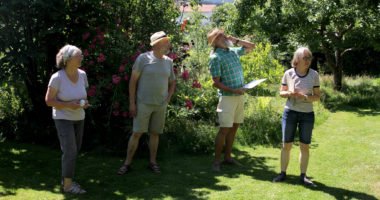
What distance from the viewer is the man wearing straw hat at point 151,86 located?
5.07 metres

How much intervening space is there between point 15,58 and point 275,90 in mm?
7173

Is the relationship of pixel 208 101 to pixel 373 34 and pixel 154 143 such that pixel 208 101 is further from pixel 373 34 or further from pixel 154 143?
pixel 373 34

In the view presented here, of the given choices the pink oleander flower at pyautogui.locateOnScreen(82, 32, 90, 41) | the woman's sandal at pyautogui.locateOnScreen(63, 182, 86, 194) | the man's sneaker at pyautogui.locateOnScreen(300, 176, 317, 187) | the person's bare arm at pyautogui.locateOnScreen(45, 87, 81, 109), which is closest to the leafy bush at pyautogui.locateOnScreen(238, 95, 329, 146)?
the man's sneaker at pyautogui.locateOnScreen(300, 176, 317, 187)

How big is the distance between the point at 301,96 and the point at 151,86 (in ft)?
5.43

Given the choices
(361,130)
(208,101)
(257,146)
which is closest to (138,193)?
(257,146)

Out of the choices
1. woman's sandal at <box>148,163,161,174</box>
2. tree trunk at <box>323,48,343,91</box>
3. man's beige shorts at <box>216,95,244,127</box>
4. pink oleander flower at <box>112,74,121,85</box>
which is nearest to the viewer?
man's beige shorts at <box>216,95,244,127</box>

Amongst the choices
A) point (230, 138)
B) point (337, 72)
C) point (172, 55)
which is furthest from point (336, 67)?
point (230, 138)

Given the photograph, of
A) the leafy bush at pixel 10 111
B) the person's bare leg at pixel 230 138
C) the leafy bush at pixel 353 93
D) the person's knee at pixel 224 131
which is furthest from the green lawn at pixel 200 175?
the leafy bush at pixel 353 93

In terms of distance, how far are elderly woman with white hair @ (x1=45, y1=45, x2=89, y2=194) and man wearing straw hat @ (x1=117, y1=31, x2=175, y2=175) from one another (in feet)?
2.33

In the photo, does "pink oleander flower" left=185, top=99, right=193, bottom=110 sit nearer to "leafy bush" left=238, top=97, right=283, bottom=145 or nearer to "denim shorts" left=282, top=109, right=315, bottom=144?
"leafy bush" left=238, top=97, right=283, bottom=145

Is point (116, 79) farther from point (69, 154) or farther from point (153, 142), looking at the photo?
point (69, 154)

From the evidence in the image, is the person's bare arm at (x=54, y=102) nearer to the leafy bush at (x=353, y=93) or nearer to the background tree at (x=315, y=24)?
the background tree at (x=315, y=24)

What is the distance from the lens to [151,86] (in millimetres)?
5109

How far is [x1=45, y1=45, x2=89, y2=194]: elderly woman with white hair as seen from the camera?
437cm
